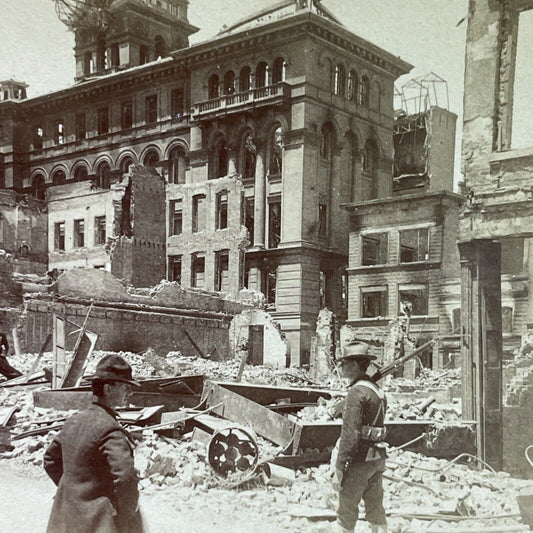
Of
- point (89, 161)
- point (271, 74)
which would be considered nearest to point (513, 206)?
point (271, 74)

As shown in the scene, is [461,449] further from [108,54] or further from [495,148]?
[108,54]

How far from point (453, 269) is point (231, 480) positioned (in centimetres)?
823

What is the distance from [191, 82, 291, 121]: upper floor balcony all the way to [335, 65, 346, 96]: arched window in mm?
1676

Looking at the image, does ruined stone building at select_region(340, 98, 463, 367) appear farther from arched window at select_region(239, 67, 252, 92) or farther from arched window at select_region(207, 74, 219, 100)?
arched window at select_region(207, 74, 219, 100)

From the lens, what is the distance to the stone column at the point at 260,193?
24486 millimetres

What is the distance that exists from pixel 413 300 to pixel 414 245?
1.15 m

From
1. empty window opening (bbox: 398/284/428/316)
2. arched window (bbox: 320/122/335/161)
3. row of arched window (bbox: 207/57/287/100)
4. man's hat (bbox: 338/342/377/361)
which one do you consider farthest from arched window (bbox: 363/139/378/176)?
man's hat (bbox: 338/342/377/361)

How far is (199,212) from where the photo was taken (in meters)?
18.9

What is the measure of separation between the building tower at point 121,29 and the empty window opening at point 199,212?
12.3 feet

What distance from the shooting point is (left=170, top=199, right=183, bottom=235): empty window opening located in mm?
16922

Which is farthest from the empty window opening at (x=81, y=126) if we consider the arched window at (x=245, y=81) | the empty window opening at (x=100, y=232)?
the empty window opening at (x=100, y=232)

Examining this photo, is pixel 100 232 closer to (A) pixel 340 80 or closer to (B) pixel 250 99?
(A) pixel 340 80

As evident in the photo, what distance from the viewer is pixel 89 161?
29266 millimetres

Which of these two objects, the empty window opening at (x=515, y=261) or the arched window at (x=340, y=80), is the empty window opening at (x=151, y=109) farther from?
the empty window opening at (x=515, y=261)
